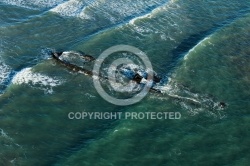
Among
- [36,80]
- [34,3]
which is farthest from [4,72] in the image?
[34,3]

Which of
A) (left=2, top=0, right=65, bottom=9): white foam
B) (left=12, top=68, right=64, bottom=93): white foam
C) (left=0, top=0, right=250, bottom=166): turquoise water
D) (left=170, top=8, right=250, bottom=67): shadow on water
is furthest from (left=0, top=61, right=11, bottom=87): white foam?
(left=170, top=8, right=250, bottom=67): shadow on water

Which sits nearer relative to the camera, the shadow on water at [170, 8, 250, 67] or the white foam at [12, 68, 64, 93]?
the white foam at [12, 68, 64, 93]

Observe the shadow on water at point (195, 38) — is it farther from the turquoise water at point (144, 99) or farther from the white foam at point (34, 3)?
the white foam at point (34, 3)

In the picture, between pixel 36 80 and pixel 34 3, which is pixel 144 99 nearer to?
pixel 36 80

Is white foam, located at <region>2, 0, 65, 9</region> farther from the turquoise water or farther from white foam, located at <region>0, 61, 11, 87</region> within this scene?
white foam, located at <region>0, 61, 11, 87</region>

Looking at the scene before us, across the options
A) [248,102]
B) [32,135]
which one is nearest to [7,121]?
[32,135]

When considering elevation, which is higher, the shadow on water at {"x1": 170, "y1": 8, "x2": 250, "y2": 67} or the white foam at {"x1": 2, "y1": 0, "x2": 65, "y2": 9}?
the white foam at {"x1": 2, "y1": 0, "x2": 65, "y2": 9}

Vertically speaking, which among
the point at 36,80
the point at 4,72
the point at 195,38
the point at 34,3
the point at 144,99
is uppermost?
the point at 34,3

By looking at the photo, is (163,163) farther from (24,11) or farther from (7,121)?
(24,11)
